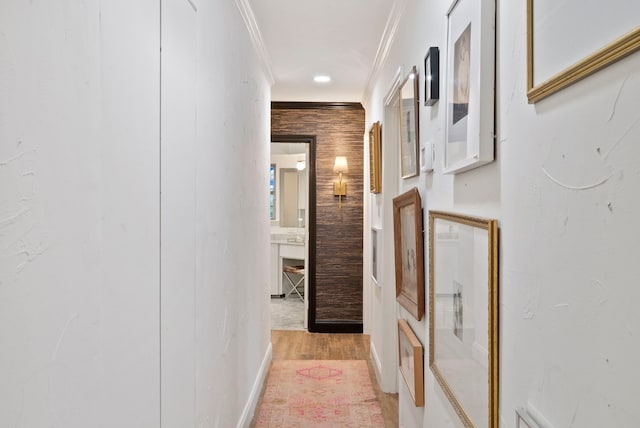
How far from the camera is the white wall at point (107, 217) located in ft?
2.22

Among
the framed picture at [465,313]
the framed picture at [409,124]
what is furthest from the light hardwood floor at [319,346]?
the framed picture at [465,313]

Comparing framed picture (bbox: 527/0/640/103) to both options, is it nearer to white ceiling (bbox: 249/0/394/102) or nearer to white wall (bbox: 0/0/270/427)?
white wall (bbox: 0/0/270/427)

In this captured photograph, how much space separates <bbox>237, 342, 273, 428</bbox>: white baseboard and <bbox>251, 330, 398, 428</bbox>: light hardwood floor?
19.7 inches

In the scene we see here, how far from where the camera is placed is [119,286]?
101cm

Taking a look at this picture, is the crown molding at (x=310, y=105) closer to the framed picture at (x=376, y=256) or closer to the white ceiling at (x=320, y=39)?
the white ceiling at (x=320, y=39)

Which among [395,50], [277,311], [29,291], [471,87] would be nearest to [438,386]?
[471,87]

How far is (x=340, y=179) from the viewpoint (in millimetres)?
5211

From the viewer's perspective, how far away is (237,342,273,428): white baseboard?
8.94ft

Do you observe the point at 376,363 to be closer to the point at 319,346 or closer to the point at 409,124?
the point at 319,346

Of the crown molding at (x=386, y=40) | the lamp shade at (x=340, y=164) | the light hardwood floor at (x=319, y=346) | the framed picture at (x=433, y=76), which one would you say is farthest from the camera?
the lamp shade at (x=340, y=164)

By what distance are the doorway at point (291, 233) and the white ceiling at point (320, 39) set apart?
1.01 meters

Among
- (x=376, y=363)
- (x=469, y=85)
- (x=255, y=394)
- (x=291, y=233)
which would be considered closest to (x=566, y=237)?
(x=469, y=85)

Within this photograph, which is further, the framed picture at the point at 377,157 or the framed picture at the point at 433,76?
the framed picture at the point at 377,157

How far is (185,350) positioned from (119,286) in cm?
60
